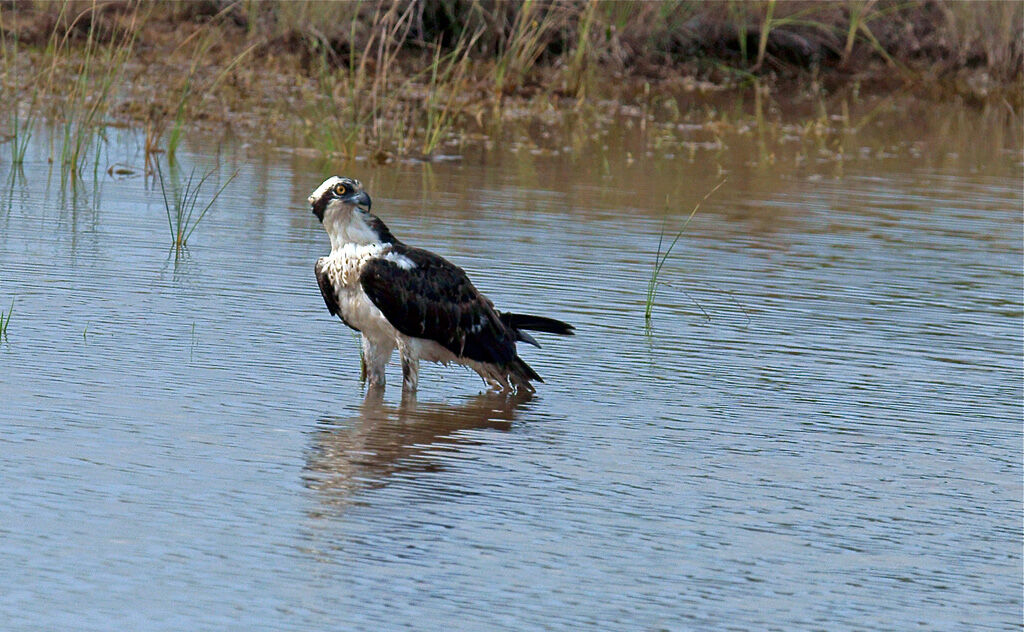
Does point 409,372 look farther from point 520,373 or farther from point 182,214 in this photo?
point 182,214

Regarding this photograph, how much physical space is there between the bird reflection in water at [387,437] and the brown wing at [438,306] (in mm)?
205

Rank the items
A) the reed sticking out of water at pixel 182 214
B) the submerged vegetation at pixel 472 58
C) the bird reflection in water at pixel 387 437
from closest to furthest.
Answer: the bird reflection in water at pixel 387 437
the reed sticking out of water at pixel 182 214
the submerged vegetation at pixel 472 58

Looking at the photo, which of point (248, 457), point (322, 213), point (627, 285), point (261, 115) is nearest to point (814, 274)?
point (627, 285)

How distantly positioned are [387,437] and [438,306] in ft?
2.96

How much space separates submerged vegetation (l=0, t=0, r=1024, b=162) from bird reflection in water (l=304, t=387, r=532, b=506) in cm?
688

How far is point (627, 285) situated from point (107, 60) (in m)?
4.71

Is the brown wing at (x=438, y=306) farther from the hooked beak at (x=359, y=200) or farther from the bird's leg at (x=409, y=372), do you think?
the hooked beak at (x=359, y=200)

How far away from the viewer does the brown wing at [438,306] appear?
6.62 meters

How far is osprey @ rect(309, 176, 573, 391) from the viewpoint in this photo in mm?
6633

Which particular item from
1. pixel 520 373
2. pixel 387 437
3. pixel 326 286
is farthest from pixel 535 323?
pixel 387 437

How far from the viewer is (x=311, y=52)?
63.1 ft

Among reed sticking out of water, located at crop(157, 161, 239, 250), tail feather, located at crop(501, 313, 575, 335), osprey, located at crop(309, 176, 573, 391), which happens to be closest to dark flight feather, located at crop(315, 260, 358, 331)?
osprey, located at crop(309, 176, 573, 391)

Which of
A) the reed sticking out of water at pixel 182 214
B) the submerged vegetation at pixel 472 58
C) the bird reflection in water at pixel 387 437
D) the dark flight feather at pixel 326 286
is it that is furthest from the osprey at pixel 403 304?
the submerged vegetation at pixel 472 58

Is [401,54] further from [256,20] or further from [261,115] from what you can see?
[261,115]
